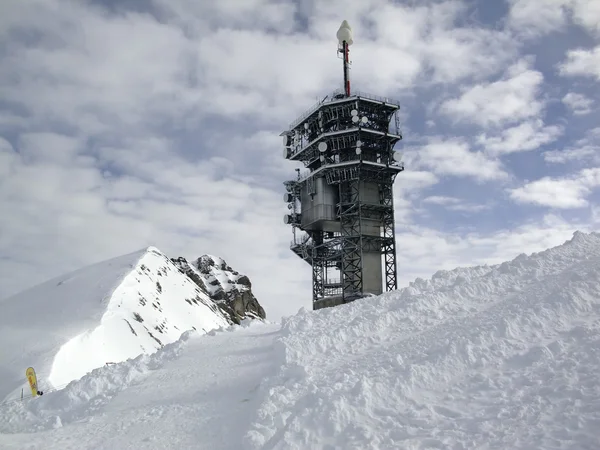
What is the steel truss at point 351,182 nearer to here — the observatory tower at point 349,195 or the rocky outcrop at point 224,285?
the observatory tower at point 349,195

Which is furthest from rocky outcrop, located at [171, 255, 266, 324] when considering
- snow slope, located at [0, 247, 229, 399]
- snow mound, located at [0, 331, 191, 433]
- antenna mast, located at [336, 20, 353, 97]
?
snow mound, located at [0, 331, 191, 433]

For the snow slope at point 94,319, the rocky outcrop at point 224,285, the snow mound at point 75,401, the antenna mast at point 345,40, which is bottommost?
the snow mound at point 75,401

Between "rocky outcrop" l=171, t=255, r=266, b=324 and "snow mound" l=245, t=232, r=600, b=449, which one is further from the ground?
"rocky outcrop" l=171, t=255, r=266, b=324

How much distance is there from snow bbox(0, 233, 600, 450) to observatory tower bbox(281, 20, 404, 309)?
30.9m

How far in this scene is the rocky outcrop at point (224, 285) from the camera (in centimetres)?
10203

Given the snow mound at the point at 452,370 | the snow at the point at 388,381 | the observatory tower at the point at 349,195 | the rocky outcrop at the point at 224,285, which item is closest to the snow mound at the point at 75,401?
the snow at the point at 388,381

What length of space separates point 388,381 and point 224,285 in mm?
94427

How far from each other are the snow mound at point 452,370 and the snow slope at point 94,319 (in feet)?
65.2

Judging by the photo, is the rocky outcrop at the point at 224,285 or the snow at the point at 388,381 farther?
the rocky outcrop at the point at 224,285

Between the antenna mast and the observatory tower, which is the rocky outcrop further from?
the antenna mast

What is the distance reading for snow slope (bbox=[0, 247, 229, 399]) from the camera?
35.2 m

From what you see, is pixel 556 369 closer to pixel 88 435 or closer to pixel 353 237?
pixel 88 435

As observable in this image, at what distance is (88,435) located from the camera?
56.0 ft

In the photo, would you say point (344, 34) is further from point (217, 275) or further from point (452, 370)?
point (217, 275)
